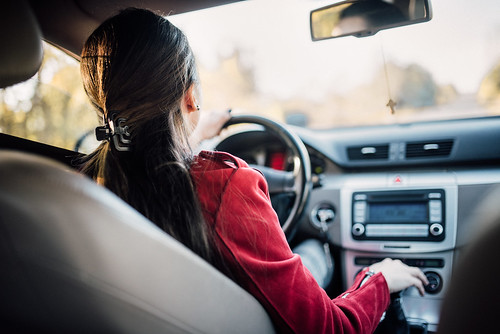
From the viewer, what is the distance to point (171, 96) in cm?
106

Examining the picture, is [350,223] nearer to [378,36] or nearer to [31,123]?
[378,36]

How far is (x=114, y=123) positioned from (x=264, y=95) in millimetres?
3132

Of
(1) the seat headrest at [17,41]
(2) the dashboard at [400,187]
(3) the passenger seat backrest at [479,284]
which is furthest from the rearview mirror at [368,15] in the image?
(3) the passenger seat backrest at [479,284]

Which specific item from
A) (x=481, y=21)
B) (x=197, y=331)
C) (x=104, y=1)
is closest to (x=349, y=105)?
(x=481, y=21)

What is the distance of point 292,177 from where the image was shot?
2.06 metres

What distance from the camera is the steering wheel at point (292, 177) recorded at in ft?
6.28

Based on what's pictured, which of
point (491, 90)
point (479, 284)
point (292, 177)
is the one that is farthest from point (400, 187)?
point (479, 284)

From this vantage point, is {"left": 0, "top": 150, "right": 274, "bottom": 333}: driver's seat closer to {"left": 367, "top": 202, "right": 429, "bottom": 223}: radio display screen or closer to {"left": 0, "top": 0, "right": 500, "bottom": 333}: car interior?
{"left": 0, "top": 0, "right": 500, "bottom": 333}: car interior

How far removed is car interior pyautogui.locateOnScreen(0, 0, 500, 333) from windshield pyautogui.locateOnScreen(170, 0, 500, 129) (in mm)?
67

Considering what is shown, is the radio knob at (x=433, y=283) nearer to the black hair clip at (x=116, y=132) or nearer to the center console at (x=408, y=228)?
the center console at (x=408, y=228)

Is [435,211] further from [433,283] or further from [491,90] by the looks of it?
[491,90]

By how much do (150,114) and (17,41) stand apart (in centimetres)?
34

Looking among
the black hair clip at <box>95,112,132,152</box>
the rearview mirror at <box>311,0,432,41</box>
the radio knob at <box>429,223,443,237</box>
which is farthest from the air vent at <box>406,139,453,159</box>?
the black hair clip at <box>95,112,132,152</box>

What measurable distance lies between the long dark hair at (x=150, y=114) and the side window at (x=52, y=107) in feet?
0.84
